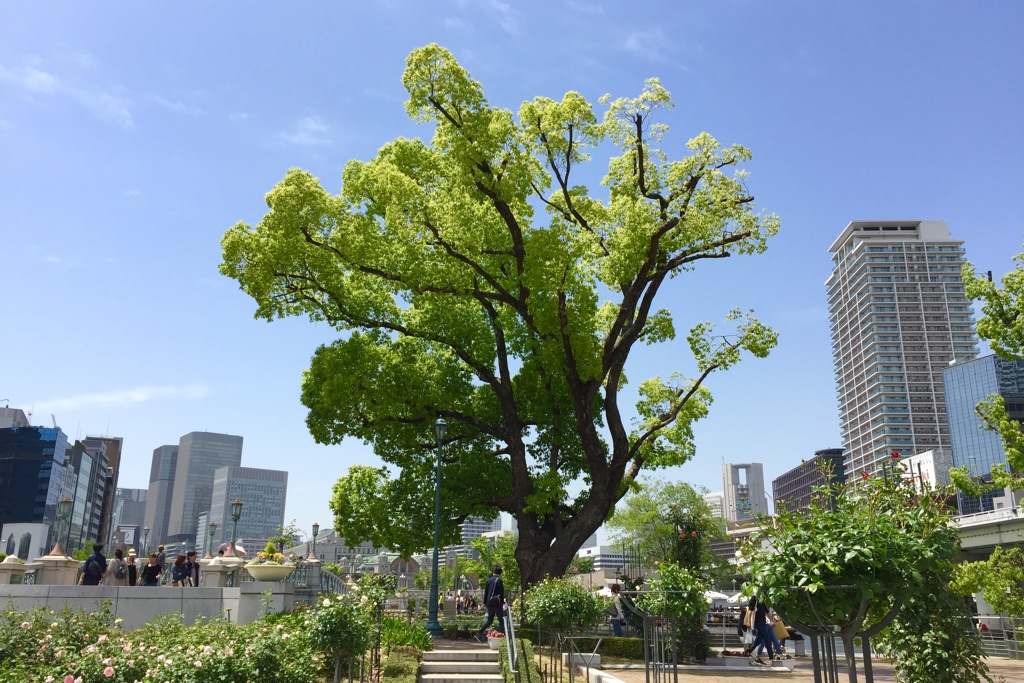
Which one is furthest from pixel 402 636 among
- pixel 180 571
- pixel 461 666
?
pixel 180 571

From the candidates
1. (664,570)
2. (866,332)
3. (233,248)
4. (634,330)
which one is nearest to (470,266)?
(634,330)

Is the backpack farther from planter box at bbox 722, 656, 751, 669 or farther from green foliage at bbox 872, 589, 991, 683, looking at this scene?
green foliage at bbox 872, 589, 991, 683

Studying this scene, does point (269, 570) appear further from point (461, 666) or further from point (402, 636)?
point (461, 666)

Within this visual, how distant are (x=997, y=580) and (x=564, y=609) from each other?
37.4 ft

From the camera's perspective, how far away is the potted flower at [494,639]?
Answer: 59.8ft

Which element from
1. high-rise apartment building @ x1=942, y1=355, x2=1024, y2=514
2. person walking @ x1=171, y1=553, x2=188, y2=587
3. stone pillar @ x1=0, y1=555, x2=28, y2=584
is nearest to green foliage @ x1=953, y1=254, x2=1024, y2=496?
person walking @ x1=171, y1=553, x2=188, y2=587

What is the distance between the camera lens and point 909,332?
192 m

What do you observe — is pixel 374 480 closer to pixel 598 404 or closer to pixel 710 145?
pixel 598 404

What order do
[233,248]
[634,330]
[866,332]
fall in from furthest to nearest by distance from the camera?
[866,332] → [634,330] → [233,248]

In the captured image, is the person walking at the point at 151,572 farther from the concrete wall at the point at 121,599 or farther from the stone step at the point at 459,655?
the stone step at the point at 459,655

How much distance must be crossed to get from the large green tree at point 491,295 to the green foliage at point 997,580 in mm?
8248

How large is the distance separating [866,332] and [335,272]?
198 m

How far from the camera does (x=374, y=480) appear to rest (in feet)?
85.1

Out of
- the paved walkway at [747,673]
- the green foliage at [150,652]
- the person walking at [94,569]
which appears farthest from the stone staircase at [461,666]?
the person walking at [94,569]
